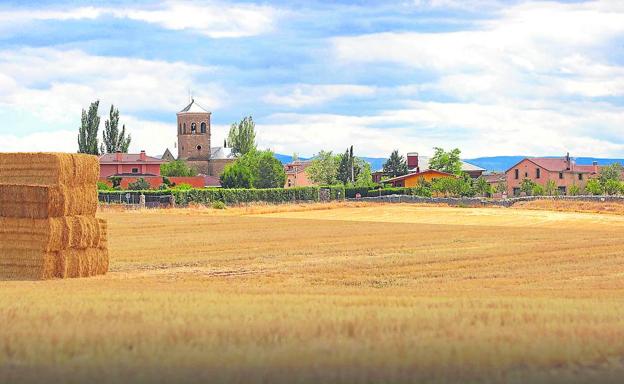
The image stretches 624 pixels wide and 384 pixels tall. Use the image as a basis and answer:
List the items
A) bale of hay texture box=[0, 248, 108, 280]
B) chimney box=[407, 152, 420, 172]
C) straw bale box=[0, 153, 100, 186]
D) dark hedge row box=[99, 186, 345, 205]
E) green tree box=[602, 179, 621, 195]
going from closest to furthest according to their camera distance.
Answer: bale of hay texture box=[0, 248, 108, 280] → straw bale box=[0, 153, 100, 186] → dark hedge row box=[99, 186, 345, 205] → green tree box=[602, 179, 621, 195] → chimney box=[407, 152, 420, 172]

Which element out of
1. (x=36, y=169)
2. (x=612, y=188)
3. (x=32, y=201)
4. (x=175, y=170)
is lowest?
(x=612, y=188)

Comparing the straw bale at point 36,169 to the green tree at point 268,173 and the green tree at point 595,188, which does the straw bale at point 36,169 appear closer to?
the green tree at point 595,188

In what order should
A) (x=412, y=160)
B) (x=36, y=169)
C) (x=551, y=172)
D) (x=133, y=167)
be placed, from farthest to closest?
(x=412, y=160)
(x=133, y=167)
(x=551, y=172)
(x=36, y=169)

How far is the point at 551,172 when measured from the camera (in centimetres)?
15075

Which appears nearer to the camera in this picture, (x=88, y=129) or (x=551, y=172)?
(x=551, y=172)

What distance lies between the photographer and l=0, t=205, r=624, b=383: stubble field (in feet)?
34.9

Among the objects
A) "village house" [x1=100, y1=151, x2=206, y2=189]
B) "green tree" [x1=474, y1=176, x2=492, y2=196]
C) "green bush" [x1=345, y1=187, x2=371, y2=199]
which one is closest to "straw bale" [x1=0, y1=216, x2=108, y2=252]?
"green bush" [x1=345, y1=187, x2=371, y2=199]

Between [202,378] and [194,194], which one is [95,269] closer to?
[202,378]

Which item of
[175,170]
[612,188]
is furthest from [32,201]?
[175,170]

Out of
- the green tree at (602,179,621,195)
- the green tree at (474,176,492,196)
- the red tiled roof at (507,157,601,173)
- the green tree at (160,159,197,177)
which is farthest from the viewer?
the green tree at (160,159,197,177)

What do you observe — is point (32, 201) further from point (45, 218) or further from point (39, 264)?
point (39, 264)

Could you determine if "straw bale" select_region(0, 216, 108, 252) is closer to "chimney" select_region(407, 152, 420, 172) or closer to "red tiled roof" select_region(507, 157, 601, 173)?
"red tiled roof" select_region(507, 157, 601, 173)

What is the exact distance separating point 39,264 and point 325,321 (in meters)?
13.9

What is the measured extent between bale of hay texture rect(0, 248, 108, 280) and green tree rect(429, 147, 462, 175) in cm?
14835
